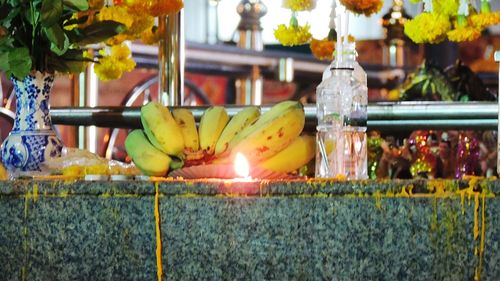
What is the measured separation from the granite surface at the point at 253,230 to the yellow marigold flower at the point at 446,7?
112cm

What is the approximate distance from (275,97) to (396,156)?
343cm

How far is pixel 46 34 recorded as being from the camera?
7.63ft

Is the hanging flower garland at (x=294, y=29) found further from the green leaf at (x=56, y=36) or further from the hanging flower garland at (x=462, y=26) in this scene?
the green leaf at (x=56, y=36)

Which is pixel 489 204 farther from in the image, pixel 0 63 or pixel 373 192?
pixel 0 63

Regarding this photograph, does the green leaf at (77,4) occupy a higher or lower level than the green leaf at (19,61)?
higher

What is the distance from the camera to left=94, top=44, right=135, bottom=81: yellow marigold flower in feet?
9.11

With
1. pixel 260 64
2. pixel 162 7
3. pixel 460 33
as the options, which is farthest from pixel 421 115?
pixel 260 64

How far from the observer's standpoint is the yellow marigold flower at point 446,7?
8.30 feet

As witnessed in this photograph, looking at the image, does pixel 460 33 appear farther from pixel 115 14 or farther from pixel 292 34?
pixel 115 14

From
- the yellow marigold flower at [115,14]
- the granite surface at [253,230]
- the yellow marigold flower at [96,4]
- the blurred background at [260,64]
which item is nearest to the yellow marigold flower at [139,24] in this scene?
the yellow marigold flower at [115,14]

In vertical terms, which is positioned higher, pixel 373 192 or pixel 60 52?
pixel 60 52

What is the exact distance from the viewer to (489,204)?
1460 mm

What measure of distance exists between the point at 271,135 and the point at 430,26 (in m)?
0.76

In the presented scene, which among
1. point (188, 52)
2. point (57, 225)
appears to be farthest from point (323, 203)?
point (188, 52)
